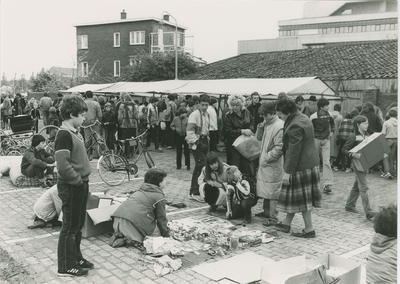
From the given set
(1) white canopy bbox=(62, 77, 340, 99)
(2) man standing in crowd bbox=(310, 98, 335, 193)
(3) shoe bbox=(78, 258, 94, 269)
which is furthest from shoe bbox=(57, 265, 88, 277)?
(1) white canopy bbox=(62, 77, 340, 99)

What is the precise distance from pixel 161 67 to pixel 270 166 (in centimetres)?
2674

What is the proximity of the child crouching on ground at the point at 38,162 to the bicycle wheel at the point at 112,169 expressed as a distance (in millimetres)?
1120

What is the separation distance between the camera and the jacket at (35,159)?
8648mm

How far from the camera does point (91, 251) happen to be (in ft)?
17.5

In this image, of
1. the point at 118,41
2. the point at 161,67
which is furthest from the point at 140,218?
the point at 118,41

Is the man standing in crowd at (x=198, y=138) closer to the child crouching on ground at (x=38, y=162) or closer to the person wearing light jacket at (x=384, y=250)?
the child crouching on ground at (x=38, y=162)

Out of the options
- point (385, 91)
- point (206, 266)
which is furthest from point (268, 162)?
point (385, 91)

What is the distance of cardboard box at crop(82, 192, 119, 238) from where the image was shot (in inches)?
225

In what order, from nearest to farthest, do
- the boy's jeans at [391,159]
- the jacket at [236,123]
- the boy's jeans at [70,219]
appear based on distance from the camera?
the boy's jeans at [70,219], the jacket at [236,123], the boy's jeans at [391,159]

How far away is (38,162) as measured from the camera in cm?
865

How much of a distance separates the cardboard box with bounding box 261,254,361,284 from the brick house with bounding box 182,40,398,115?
1316 centimetres

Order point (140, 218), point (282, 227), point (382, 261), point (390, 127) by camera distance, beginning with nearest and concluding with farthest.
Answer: point (382, 261) < point (140, 218) < point (282, 227) < point (390, 127)

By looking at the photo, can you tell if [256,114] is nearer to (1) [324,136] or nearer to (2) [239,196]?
(1) [324,136]

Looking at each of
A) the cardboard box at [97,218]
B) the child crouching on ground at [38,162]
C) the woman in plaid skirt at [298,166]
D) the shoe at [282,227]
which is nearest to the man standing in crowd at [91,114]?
the child crouching on ground at [38,162]
